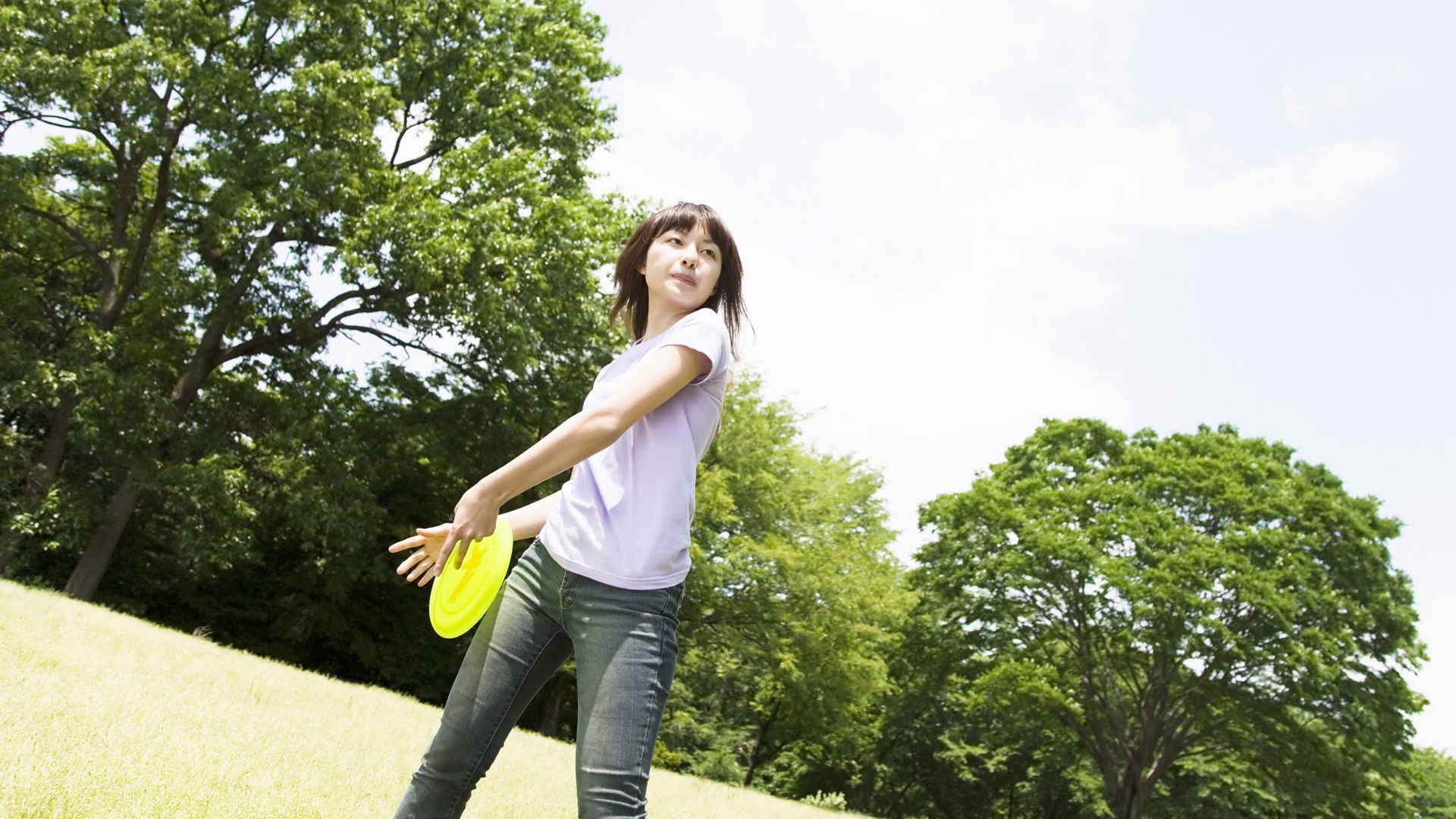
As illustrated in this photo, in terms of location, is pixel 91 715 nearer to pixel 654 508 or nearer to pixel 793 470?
pixel 654 508

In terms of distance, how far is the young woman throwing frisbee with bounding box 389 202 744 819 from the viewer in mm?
2568

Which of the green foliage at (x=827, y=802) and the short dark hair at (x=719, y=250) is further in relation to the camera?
the green foliage at (x=827, y=802)

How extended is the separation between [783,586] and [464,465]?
986 centimetres

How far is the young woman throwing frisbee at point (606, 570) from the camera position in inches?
101

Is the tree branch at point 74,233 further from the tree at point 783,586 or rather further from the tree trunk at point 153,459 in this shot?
the tree at point 783,586

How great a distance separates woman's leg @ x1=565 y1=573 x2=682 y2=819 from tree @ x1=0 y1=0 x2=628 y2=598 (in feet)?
55.2

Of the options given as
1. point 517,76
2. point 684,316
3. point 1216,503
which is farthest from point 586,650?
point 1216,503

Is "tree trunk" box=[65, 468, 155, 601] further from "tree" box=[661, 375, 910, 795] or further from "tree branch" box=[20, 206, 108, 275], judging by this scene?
"tree" box=[661, 375, 910, 795]

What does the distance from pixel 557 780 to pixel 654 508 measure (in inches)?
241

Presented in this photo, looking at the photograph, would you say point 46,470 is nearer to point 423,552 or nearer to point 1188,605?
point 423,552

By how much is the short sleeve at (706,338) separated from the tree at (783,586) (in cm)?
2374

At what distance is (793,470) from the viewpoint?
32844mm

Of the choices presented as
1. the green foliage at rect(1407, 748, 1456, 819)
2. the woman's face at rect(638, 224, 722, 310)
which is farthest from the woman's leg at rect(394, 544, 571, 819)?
the green foliage at rect(1407, 748, 1456, 819)

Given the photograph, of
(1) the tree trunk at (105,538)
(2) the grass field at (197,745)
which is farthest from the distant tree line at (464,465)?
(2) the grass field at (197,745)
